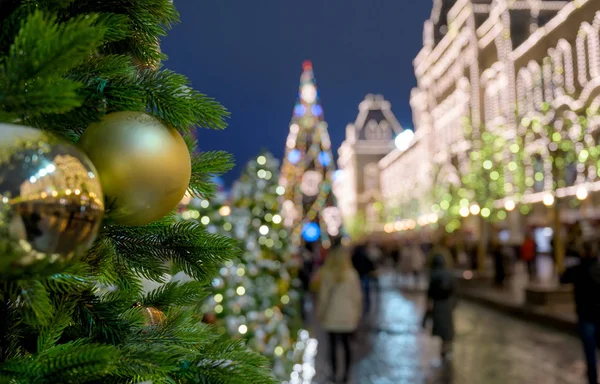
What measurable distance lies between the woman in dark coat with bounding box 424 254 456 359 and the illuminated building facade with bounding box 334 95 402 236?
299 ft

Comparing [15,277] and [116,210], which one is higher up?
[116,210]

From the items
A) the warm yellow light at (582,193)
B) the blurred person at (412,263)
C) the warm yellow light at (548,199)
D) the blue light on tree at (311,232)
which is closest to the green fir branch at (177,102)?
the blurred person at (412,263)

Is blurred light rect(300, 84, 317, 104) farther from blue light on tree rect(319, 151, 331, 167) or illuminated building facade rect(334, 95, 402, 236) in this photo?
illuminated building facade rect(334, 95, 402, 236)

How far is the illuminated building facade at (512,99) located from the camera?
20.6 m

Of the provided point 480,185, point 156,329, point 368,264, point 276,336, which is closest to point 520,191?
point 480,185

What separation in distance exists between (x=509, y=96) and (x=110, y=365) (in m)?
39.8

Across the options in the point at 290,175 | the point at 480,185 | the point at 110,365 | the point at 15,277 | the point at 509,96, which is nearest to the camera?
the point at 15,277

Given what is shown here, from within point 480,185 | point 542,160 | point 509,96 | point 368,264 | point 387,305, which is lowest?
point 387,305

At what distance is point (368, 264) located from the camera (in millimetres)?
14398

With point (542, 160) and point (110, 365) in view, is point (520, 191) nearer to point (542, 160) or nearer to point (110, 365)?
point (542, 160)

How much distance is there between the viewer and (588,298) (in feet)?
21.2

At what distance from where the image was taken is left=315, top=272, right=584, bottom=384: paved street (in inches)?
301

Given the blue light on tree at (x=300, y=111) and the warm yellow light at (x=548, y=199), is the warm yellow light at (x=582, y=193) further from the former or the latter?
the blue light on tree at (x=300, y=111)

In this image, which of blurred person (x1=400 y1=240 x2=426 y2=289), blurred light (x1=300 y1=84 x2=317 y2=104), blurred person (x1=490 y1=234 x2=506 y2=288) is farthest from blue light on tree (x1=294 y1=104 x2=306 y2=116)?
blurred person (x1=490 y1=234 x2=506 y2=288)
